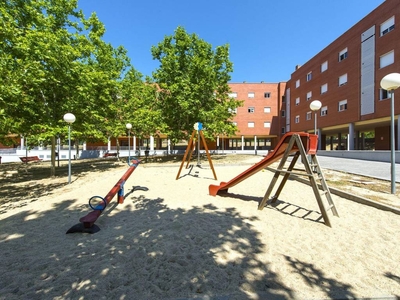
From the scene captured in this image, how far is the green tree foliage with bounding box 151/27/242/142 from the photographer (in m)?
16.9

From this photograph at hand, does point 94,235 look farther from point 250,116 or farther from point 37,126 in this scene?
point 250,116

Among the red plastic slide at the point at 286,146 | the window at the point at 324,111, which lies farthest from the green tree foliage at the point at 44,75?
the window at the point at 324,111

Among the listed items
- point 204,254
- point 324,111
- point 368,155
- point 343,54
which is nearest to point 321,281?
point 204,254

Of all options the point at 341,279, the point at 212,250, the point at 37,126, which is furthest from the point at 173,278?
the point at 37,126

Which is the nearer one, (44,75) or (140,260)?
(140,260)

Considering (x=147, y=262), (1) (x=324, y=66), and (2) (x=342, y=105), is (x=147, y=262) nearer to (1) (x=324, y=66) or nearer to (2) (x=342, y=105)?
(2) (x=342, y=105)

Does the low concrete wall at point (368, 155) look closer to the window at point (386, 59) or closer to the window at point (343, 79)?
the window at point (386, 59)

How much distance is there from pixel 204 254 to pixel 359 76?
84.3 ft

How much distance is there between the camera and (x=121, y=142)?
41.8m

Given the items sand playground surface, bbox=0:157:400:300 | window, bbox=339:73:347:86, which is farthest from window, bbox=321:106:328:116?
sand playground surface, bbox=0:157:400:300

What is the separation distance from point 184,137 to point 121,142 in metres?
27.0

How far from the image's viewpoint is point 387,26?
1783 cm

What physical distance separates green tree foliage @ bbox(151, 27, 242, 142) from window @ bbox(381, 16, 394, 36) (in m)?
13.7

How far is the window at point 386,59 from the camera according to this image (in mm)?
17497
